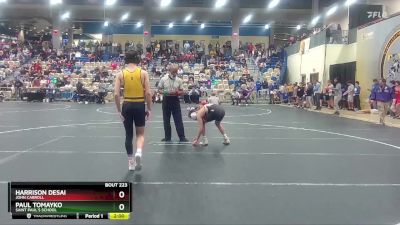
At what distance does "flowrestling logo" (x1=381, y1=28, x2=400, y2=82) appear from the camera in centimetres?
1912

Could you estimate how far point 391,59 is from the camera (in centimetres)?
1980

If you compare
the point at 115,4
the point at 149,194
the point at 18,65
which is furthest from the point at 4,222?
the point at 115,4

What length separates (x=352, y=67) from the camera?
2447 centimetres

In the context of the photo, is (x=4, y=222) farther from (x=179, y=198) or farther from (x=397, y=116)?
(x=397, y=116)

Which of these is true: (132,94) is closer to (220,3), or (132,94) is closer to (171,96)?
(171,96)

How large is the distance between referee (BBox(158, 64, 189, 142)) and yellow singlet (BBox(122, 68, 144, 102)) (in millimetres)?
3264

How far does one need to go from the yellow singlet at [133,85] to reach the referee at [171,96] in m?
3.26

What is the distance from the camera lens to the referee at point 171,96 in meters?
9.70

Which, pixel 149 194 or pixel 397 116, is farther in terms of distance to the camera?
pixel 397 116

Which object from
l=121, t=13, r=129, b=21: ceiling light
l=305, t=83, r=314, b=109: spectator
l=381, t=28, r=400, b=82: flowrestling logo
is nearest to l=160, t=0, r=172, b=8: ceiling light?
l=121, t=13, r=129, b=21: ceiling light

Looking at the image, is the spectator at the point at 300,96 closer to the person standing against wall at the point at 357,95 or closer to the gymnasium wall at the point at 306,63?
the gymnasium wall at the point at 306,63

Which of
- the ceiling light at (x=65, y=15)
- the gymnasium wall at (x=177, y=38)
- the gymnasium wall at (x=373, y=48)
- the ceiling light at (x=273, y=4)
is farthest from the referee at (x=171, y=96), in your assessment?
the gymnasium wall at (x=177, y=38)

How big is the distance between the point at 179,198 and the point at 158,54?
1424 inches
